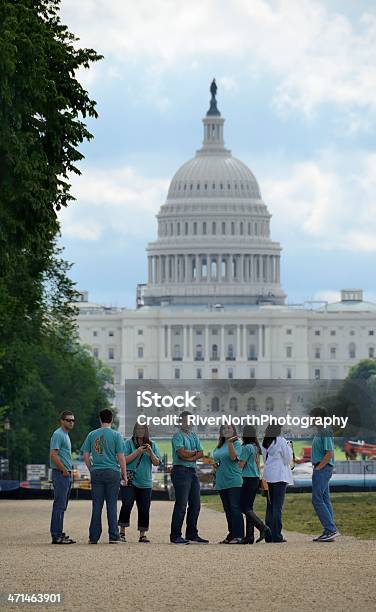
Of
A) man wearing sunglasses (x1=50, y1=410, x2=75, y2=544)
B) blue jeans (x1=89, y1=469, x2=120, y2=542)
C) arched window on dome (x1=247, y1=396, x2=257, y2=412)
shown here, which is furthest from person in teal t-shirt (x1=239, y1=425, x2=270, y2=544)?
arched window on dome (x1=247, y1=396, x2=257, y2=412)

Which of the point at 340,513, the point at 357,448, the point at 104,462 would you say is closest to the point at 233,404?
the point at 340,513

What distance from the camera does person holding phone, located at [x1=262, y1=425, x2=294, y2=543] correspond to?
35.6 meters

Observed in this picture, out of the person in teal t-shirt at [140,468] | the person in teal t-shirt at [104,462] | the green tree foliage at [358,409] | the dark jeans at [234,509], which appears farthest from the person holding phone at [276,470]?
the green tree foliage at [358,409]

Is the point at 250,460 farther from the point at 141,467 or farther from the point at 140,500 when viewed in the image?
the point at 140,500

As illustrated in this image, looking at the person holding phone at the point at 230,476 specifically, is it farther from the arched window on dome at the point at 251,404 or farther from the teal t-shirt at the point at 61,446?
the arched window on dome at the point at 251,404

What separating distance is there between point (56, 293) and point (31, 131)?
46.3 metres

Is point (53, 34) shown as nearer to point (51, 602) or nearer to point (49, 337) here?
point (51, 602)

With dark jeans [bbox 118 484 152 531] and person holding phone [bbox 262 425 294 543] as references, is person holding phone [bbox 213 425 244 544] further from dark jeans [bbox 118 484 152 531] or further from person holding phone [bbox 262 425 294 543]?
dark jeans [bbox 118 484 152 531]

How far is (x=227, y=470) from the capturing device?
35.4 metres

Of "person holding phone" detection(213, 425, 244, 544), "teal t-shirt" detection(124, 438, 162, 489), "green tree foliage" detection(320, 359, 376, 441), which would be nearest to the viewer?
"person holding phone" detection(213, 425, 244, 544)

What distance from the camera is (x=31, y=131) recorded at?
38.5m

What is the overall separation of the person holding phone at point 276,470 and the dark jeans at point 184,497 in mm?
1171

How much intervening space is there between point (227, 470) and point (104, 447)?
2393 mm

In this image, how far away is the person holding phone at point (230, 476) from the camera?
35.1 m
